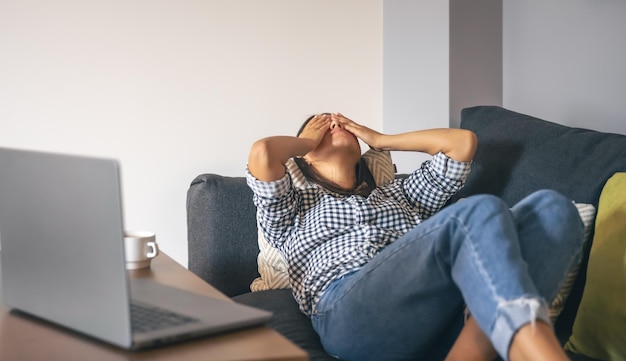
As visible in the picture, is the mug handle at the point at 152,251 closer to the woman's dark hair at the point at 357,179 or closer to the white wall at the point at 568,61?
the woman's dark hair at the point at 357,179

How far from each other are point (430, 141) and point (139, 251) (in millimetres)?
1038

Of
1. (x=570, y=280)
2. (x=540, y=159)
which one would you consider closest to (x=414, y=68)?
(x=540, y=159)

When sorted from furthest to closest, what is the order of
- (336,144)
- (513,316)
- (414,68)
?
(414,68) < (336,144) < (513,316)

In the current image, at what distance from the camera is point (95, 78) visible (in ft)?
8.91

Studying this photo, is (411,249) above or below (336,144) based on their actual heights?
below

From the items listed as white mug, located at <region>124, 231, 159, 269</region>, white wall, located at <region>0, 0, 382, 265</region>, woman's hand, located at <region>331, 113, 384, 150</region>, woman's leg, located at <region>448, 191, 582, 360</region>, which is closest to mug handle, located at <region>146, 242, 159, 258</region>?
white mug, located at <region>124, 231, 159, 269</region>

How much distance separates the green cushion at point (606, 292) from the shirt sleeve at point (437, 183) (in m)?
0.45

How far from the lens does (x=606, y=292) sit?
187cm

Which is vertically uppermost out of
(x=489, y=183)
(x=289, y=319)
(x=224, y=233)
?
(x=489, y=183)

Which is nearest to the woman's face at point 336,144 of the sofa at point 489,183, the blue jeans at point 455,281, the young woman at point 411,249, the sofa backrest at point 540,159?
the young woman at point 411,249

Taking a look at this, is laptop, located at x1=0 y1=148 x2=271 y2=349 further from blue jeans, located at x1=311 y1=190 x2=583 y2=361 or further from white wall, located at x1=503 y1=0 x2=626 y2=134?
white wall, located at x1=503 y1=0 x2=626 y2=134

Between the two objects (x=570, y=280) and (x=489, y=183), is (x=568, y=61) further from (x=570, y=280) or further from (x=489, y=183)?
(x=570, y=280)

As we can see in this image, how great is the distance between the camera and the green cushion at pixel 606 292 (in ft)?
6.04

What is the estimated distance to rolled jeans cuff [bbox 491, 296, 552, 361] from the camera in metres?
1.36
